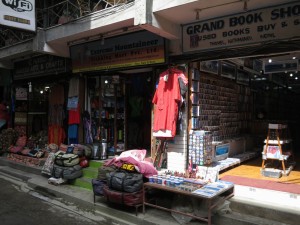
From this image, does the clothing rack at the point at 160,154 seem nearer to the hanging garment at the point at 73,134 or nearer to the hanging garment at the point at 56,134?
the hanging garment at the point at 73,134

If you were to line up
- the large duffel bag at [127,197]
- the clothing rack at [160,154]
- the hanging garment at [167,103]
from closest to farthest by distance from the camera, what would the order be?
the large duffel bag at [127,197] → the hanging garment at [167,103] → the clothing rack at [160,154]

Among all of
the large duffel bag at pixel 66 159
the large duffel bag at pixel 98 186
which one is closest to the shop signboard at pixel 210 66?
the large duffel bag at pixel 98 186

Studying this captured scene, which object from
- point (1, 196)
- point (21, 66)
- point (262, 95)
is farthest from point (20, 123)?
point (262, 95)

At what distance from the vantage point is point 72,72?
9.40m

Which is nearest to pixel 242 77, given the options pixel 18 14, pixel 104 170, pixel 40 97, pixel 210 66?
A: pixel 210 66

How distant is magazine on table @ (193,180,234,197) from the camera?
4887mm

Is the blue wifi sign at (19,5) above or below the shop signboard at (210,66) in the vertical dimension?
above

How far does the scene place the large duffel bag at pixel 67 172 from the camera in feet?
25.2

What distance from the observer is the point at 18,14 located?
8.22 meters

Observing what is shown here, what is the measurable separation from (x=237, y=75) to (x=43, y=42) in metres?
6.28

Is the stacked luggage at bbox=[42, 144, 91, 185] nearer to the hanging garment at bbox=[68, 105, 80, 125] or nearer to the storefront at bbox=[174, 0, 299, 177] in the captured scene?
the hanging garment at bbox=[68, 105, 80, 125]

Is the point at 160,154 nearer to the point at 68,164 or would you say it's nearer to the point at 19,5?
the point at 68,164

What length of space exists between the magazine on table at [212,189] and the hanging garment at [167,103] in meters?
1.55

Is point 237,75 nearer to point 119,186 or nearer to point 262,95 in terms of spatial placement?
point 262,95
